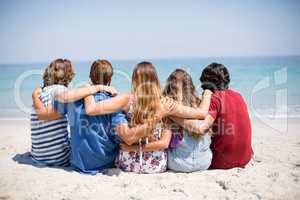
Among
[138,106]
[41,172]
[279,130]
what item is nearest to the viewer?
[138,106]

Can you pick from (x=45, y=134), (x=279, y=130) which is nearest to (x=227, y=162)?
(x=45, y=134)

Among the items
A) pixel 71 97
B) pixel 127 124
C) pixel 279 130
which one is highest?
pixel 71 97

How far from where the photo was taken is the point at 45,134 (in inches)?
138

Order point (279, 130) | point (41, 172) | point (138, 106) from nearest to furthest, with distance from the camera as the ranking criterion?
point (138, 106), point (41, 172), point (279, 130)

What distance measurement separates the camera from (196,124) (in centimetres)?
334

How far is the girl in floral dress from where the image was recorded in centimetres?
324

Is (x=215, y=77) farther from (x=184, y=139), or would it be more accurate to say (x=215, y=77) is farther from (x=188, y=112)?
(x=184, y=139)

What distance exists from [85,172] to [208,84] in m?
1.69

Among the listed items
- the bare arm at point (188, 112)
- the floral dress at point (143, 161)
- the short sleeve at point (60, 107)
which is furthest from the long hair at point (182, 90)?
the short sleeve at point (60, 107)

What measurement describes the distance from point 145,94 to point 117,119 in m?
0.39

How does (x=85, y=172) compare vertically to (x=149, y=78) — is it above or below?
below

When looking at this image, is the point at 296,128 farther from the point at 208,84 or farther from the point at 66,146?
the point at 66,146

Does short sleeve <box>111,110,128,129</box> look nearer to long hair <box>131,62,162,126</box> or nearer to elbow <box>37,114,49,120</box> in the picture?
long hair <box>131,62,162,126</box>

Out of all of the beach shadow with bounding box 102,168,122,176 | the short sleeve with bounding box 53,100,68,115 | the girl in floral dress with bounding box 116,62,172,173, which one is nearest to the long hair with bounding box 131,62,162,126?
the girl in floral dress with bounding box 116,62,172,173
